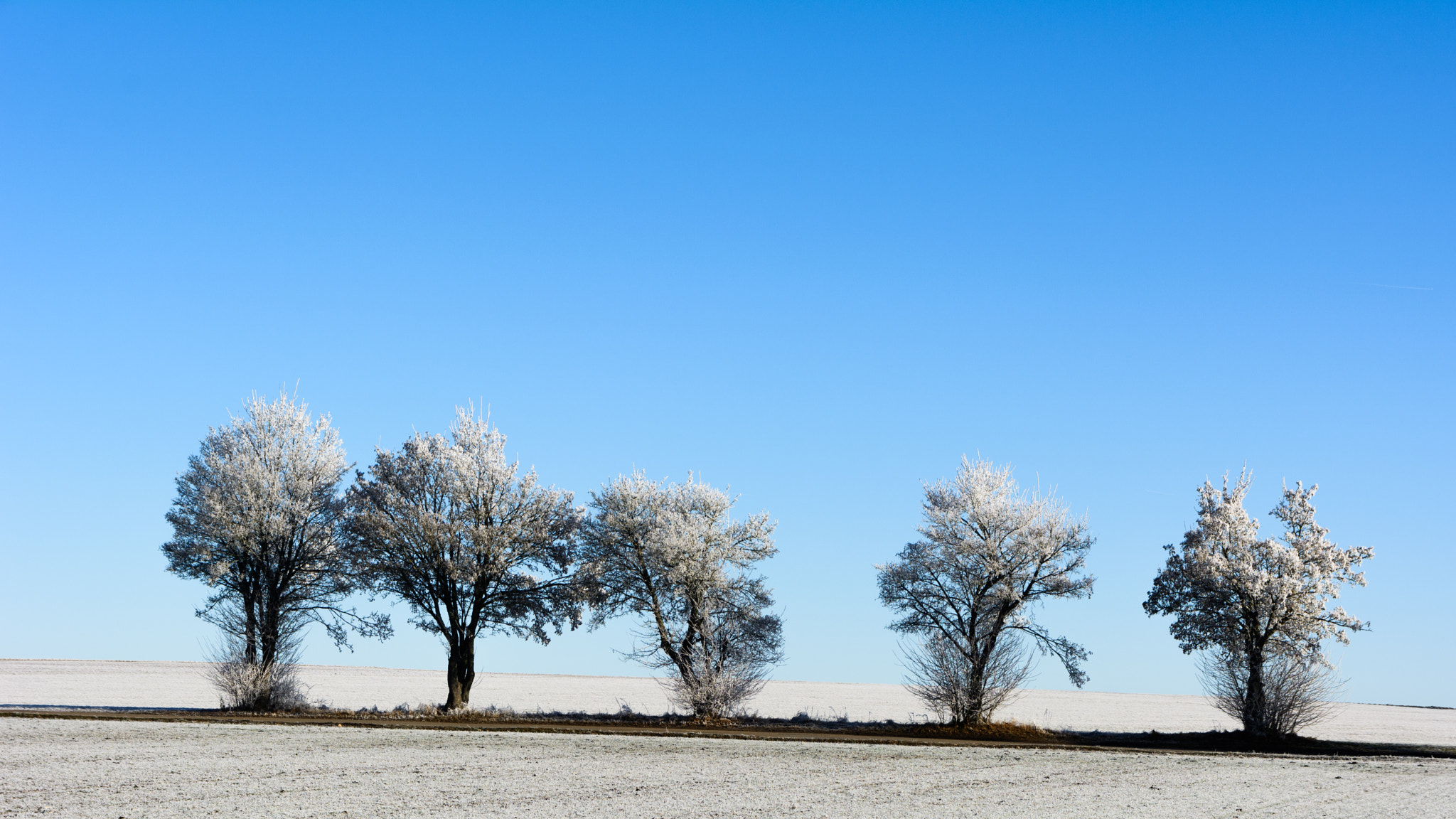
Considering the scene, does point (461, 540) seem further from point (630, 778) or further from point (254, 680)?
point (630, 778)

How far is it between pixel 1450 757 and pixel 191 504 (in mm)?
41205

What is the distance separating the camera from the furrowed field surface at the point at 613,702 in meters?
47.8

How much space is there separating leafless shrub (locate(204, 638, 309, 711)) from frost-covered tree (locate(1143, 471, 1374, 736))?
2952 cm

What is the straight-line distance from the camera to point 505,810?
1684 centimetres

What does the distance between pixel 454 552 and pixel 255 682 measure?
772 centimetres

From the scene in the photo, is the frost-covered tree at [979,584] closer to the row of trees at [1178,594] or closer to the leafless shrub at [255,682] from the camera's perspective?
the row of trees at [1178,594]

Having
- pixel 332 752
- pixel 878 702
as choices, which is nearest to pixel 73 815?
pixel 332 752

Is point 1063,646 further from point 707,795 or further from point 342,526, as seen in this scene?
point 342,526

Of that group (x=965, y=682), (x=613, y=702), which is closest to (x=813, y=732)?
(x=965, y=682)

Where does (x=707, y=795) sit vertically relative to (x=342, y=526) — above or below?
below

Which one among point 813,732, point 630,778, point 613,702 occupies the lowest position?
point 613,702

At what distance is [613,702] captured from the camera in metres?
57.4

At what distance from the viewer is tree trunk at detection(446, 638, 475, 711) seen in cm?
3841

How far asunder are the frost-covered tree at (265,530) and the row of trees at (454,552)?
6 centimetres
